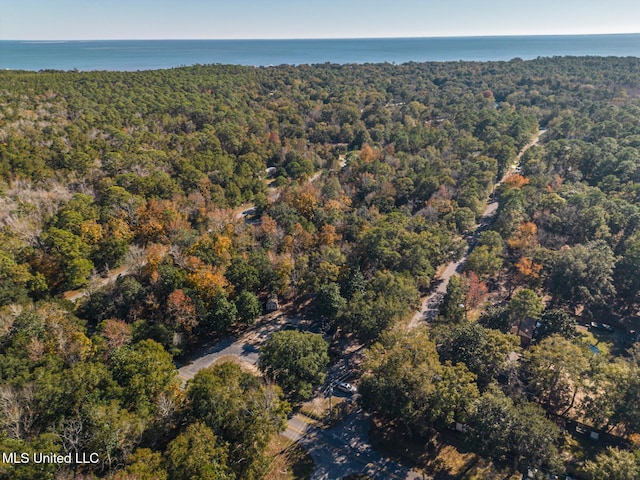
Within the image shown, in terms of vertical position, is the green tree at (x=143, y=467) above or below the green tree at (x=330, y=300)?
below

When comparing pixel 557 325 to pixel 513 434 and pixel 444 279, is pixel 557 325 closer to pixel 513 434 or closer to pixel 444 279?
pixel 513 434

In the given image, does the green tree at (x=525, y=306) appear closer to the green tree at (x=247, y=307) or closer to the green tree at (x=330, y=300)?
the green tree at (x=330, y=300)

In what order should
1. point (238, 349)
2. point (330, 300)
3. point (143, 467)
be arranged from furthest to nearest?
point (238, 349)
point (330, 300)
point (143, 467)

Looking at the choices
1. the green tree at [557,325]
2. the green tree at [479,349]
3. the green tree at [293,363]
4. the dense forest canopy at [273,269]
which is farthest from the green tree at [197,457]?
the green tree at [557,325]

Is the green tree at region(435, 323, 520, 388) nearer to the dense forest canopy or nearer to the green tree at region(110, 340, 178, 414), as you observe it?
the dense forest canopy

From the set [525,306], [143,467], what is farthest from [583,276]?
[143,467]
